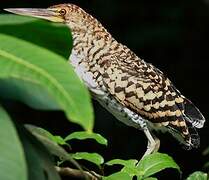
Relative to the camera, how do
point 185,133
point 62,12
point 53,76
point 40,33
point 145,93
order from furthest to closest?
point 145,93 → point 62,12 → point 185,133 → point 40,33 → point 53,76

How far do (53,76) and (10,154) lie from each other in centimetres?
12

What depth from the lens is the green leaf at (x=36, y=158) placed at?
1.23m

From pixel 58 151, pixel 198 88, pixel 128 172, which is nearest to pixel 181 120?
pixel 128 172

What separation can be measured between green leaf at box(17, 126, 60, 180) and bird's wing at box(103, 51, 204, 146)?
2.27 metres

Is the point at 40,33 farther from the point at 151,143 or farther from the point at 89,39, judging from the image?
the point at 89,39

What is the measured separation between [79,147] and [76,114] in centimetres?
509

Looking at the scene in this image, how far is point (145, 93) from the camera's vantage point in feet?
12.2

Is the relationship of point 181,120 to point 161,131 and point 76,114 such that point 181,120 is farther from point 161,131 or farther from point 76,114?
point 76,114

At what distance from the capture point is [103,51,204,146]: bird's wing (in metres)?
3.58

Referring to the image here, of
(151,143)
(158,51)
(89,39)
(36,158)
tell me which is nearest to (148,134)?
(151,143)

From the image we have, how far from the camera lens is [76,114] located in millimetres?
1105

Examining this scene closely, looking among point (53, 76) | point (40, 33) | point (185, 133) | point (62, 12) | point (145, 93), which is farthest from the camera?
point (145, 93)

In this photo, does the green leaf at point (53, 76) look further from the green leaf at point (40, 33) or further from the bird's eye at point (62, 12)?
the bird's eye at point (62, 12)

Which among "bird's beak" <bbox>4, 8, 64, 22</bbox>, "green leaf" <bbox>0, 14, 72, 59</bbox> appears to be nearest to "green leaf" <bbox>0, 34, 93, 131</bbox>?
"green leaf" <bbox>0, 14, 72, 59</bbox>
